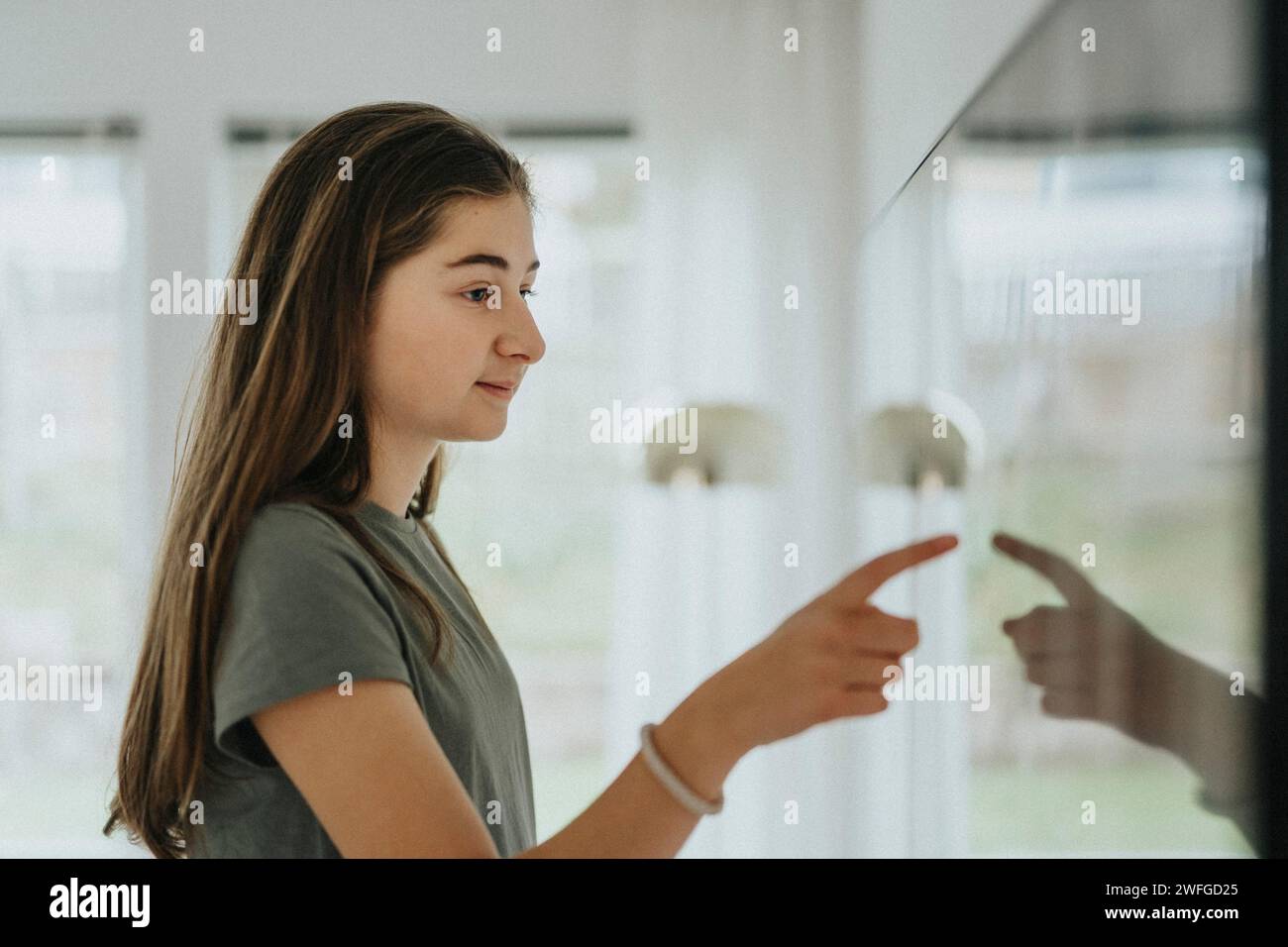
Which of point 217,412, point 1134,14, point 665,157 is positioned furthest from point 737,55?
point 217,412

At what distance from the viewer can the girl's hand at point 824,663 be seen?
18.0 inches

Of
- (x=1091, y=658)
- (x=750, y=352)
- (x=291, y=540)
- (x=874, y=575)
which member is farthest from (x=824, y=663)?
(x=750, y=352)

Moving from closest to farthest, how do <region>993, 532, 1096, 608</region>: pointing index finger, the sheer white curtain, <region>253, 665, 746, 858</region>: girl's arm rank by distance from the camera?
<region>253, 665, 746, 858</region>: girl's arm
<region>993, 532, 1096, 608</region>: pointing index finger
the sheer white curtain

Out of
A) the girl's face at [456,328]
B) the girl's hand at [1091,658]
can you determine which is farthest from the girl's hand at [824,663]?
the girl's face at [456,328]

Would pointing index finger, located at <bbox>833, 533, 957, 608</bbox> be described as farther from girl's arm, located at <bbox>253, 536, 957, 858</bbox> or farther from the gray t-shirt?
the gray t-shirt

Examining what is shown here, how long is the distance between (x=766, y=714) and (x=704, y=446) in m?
0.99

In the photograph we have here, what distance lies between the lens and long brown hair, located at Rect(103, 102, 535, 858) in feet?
1.62

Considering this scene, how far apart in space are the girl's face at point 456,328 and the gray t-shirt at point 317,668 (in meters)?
0.06

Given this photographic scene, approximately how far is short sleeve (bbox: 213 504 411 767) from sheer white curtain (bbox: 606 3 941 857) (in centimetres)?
99

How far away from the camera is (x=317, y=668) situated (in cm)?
43

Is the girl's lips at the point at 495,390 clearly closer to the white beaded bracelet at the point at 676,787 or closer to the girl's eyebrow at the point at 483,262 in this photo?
the girl's eyebrow at the point at 483,262

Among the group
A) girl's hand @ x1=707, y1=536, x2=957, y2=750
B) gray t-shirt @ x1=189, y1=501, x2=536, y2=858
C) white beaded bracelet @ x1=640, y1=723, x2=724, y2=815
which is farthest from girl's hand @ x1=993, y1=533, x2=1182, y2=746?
gray t-shirt @ x1=189, y1=501, x2=536, y2=858

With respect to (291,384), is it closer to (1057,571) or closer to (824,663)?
(824,663)

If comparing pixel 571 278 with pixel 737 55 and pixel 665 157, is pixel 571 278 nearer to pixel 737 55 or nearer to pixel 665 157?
pixel 665 157
